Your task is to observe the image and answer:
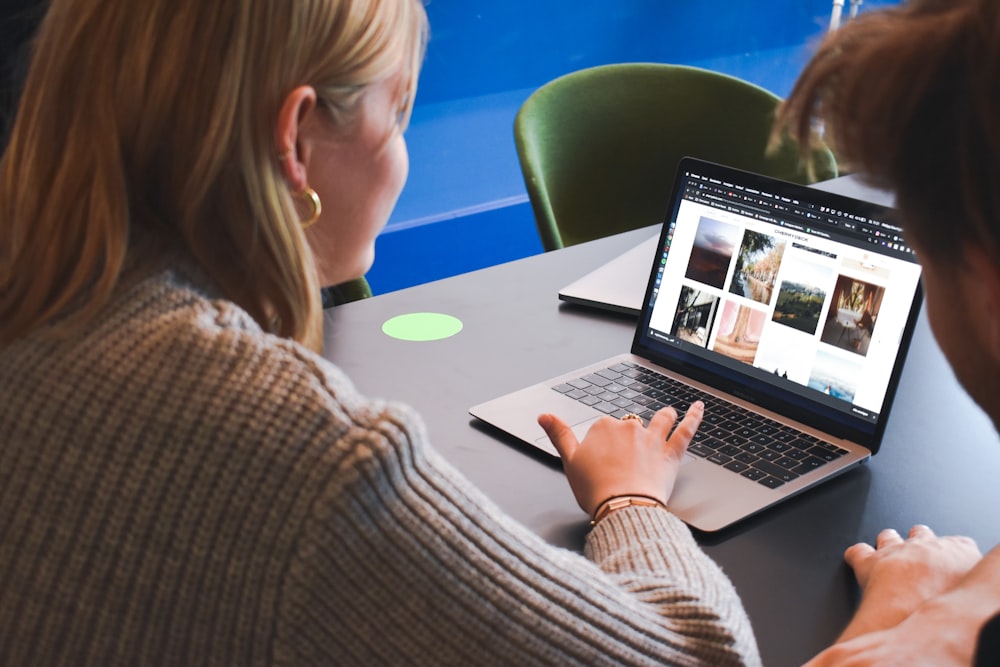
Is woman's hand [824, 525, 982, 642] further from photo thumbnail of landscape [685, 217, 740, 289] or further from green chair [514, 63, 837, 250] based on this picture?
green chair [514, 63, 837, 250]

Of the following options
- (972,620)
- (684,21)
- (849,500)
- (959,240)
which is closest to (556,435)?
(849,500)

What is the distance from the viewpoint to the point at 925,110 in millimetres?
596

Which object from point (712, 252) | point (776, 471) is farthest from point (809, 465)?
point (712, 252)

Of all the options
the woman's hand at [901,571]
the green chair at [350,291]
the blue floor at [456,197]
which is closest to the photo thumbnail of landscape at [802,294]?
the woman's hand at [901,571]

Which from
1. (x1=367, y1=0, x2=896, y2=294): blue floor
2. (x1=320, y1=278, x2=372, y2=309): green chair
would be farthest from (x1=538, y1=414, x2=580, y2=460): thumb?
(x1=367, y1=0, x2=896, y2=294): blue floor

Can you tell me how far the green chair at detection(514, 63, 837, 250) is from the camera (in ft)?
7.39

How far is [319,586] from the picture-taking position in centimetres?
68

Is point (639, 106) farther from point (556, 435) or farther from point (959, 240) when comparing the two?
point (959, 240)

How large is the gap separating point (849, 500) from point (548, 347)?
1.58ft

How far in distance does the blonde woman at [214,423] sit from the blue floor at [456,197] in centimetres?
263

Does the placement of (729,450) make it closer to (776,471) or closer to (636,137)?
(776,471)

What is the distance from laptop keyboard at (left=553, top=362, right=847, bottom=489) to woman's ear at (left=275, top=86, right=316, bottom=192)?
20.9 inches

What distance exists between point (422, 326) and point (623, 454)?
0.50 m

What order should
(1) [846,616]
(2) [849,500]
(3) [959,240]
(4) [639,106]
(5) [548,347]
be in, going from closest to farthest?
(3) [959,240], (1) [846,616], (2) [849,500], (5) [548,347], (4) [639,106]
